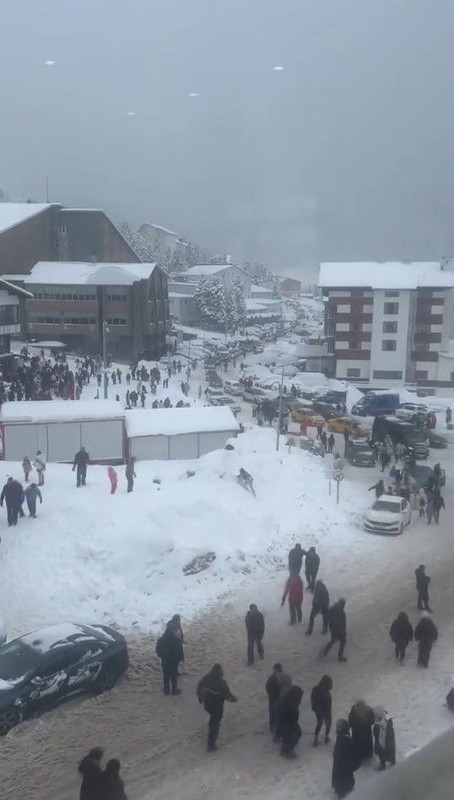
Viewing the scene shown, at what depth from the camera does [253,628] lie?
10.5m

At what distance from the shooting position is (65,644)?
9.68 m

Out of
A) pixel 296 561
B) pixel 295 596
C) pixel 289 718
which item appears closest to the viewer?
pixel 289 718

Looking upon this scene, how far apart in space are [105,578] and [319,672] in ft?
15.5

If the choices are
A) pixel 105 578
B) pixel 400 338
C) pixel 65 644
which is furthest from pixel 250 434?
pixel 400 338

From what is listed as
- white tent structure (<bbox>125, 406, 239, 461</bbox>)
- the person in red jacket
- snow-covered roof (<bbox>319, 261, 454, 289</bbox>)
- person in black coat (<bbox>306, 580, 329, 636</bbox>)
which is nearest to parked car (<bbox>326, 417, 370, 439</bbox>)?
white tent structure (<bbox>125, 406, 239, 461</bbox>)

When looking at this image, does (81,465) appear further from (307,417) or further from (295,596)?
(307,417)

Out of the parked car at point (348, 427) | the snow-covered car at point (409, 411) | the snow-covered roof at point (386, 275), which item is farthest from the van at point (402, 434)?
the snow-covered roof at point (386, 275)

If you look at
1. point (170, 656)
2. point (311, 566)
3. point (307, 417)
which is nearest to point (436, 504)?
point (311, 566)

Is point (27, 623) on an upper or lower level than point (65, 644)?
lower

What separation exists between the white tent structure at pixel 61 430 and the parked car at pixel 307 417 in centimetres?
1383

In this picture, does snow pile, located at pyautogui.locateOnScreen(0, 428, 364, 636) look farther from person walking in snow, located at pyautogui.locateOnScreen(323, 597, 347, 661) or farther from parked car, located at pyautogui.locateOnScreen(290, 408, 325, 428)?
parked car, located at pyautogui.locateOnScreen(290, 408, 325, 428)

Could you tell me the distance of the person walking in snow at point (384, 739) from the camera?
25.5 feet

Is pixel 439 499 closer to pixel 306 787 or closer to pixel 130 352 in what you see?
pixel 306 787

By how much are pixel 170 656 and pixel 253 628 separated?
1.46m
